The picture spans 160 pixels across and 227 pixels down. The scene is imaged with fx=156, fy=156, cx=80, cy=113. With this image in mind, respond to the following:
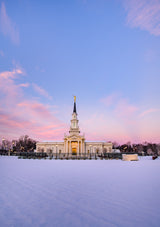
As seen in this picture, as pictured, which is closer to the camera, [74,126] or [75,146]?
[75,146]

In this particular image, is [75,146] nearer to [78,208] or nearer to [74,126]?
[74,126]

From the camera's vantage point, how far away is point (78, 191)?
7871 mm

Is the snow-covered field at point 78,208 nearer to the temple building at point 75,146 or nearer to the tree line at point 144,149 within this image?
the temple building at point 75,146

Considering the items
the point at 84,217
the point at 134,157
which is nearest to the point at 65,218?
the point at 84,217

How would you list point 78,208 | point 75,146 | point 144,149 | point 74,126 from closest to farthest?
point 78,208, point 75,146, point 74,126, point 144,149

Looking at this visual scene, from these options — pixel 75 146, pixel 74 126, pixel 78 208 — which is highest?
pixel 74 126

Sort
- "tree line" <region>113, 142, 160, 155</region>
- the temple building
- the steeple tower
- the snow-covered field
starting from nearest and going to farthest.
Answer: the snow-covered field < the temple building < the steeple tower < "tree line" <region>113, 142, 160, 155</region>

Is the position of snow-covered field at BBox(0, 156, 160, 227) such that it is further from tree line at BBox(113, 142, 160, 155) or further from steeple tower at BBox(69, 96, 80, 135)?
tree line at BBox(113, 142, 160, 155)

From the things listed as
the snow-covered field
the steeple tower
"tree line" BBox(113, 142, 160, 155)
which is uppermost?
the steeple tower

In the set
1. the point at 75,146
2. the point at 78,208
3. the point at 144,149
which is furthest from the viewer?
the point at 144,149

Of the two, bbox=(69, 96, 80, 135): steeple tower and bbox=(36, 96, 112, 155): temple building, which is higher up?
bbox=(69, 96, 80, 135): steeple tower

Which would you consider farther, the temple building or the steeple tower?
the steeple tower

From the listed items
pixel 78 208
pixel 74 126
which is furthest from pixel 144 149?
pixel 78 208

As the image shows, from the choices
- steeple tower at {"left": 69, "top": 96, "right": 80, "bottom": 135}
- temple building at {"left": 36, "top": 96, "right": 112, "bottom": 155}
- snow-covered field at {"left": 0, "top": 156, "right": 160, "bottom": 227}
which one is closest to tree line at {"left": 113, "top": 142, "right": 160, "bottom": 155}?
temple building at {"left": 36, "top": 96, "right": 112, "bottom": 155}
